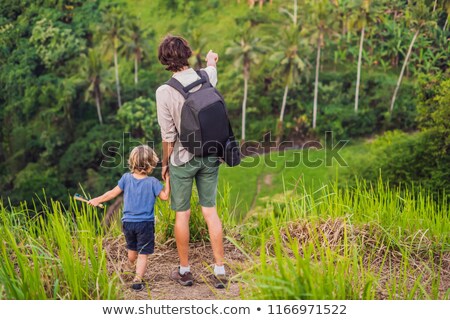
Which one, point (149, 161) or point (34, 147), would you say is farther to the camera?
point (34, 147)

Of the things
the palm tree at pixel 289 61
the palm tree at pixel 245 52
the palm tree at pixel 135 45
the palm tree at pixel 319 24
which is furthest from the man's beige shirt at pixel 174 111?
the palm tree at pixel 135 45

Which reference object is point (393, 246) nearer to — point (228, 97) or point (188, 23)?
point (228, 97)

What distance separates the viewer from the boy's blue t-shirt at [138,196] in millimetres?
3838

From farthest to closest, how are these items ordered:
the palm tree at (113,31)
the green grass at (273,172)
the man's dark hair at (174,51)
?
the palm tree at (113,31) < the green grass at (273,172) < the man's dark hair at (174,51)

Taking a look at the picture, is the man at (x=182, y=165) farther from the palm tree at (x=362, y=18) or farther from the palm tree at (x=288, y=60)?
the palm tree at (x=362, y=18)

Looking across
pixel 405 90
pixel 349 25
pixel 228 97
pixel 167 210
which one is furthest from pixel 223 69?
pixel 167 210

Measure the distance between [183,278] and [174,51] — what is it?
48.9 inches

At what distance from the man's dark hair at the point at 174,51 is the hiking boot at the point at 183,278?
114cm

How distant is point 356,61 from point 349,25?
2.26 metres

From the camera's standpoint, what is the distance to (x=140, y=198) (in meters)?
3.84

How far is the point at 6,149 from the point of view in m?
37.8

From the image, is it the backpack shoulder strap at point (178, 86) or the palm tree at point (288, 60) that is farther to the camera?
the palm tree at point (288, 60)

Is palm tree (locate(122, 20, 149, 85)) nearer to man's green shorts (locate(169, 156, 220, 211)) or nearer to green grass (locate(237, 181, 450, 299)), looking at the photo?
green grass (locate(237, 181, 450, 299))

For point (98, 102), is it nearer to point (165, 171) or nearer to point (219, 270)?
point (165, 171)
